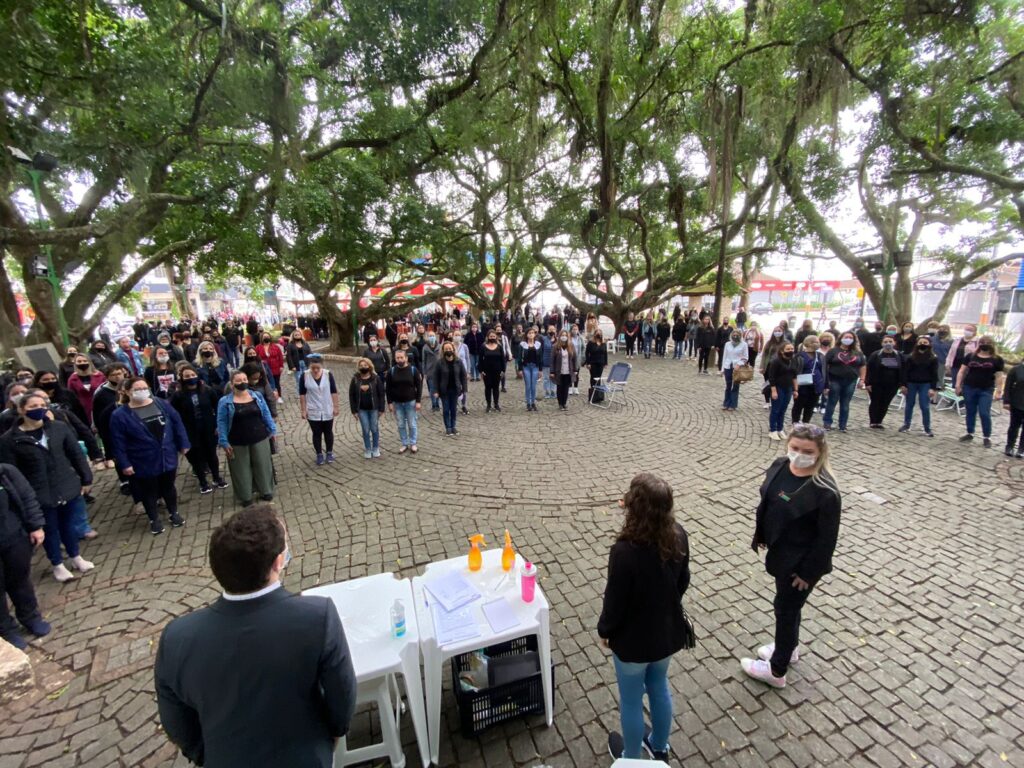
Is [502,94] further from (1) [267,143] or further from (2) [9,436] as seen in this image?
(2) [9,436]

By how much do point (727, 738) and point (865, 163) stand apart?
564 inches

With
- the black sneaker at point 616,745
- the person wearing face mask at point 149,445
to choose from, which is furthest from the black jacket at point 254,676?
the person wearing face mask at point 149,445

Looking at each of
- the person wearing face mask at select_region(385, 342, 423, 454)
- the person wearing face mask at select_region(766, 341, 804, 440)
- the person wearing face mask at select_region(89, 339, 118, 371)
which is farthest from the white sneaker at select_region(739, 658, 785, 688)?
the person wearing face mask at select_region(89, 339, 118, 371)

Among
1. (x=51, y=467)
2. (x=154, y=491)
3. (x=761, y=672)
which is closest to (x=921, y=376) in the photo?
(x=761, y=672)

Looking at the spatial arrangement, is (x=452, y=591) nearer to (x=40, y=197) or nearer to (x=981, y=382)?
(x=981, y=382)

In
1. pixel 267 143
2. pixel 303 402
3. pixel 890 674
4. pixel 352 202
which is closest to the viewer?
pixel 890 674

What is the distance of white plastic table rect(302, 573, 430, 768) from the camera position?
2148 mm

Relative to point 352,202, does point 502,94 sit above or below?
above


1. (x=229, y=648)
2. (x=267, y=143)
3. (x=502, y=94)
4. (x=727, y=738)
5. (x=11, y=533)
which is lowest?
(x=727, y=738)

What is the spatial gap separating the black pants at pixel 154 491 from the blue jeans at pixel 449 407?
13.3 ft

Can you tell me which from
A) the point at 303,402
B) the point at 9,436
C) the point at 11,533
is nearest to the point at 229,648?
the point at 11,533

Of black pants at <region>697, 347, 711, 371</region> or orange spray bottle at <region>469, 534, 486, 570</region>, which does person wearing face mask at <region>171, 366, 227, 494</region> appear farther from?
black pants at <region>697, 347, 711, 371</region>

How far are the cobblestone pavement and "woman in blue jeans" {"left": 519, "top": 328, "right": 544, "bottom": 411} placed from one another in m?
2.09

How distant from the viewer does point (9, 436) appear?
378cm
